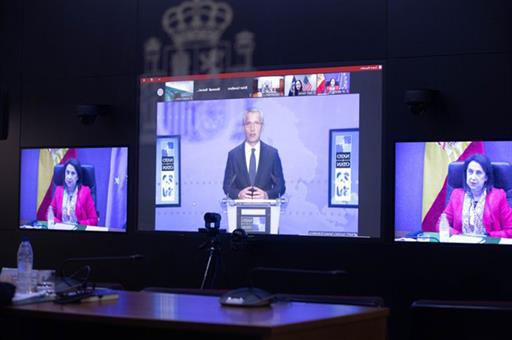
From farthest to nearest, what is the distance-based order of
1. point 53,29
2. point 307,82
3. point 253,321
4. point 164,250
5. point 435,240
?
point 53,29 < point 164,250 < point 307,82 < point 435,240 < point 253,321

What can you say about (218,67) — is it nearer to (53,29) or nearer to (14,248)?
(53,29)

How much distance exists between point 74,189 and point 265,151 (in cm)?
184

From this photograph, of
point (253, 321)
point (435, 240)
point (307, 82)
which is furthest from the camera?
point (307, 82)

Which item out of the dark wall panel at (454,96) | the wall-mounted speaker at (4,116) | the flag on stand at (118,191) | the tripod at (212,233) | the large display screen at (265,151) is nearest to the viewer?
the wall-mounted speaker at (4,116)

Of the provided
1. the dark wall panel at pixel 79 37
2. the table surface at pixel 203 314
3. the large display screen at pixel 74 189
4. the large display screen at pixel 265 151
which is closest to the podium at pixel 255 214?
the large display screen at pixel 265 151

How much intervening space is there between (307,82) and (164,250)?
6.05 feet

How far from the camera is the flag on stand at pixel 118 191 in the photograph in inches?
278

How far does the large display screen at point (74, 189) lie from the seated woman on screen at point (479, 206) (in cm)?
279

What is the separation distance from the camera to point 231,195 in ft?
21.5

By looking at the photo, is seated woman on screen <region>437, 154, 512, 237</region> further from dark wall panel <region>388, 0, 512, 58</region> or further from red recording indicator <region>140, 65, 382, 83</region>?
red recording indicator <region>140, 65, 382, 83</region>

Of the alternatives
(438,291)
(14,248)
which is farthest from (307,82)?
(14,248)

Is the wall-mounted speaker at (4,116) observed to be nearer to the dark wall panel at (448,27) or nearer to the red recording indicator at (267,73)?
the red recording indicator at (267,73)

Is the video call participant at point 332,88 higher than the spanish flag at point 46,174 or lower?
higher

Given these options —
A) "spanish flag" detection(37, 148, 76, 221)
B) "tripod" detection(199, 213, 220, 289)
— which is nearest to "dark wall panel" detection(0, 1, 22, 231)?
"spanish flag" detection(37, 148, 76, 221)
